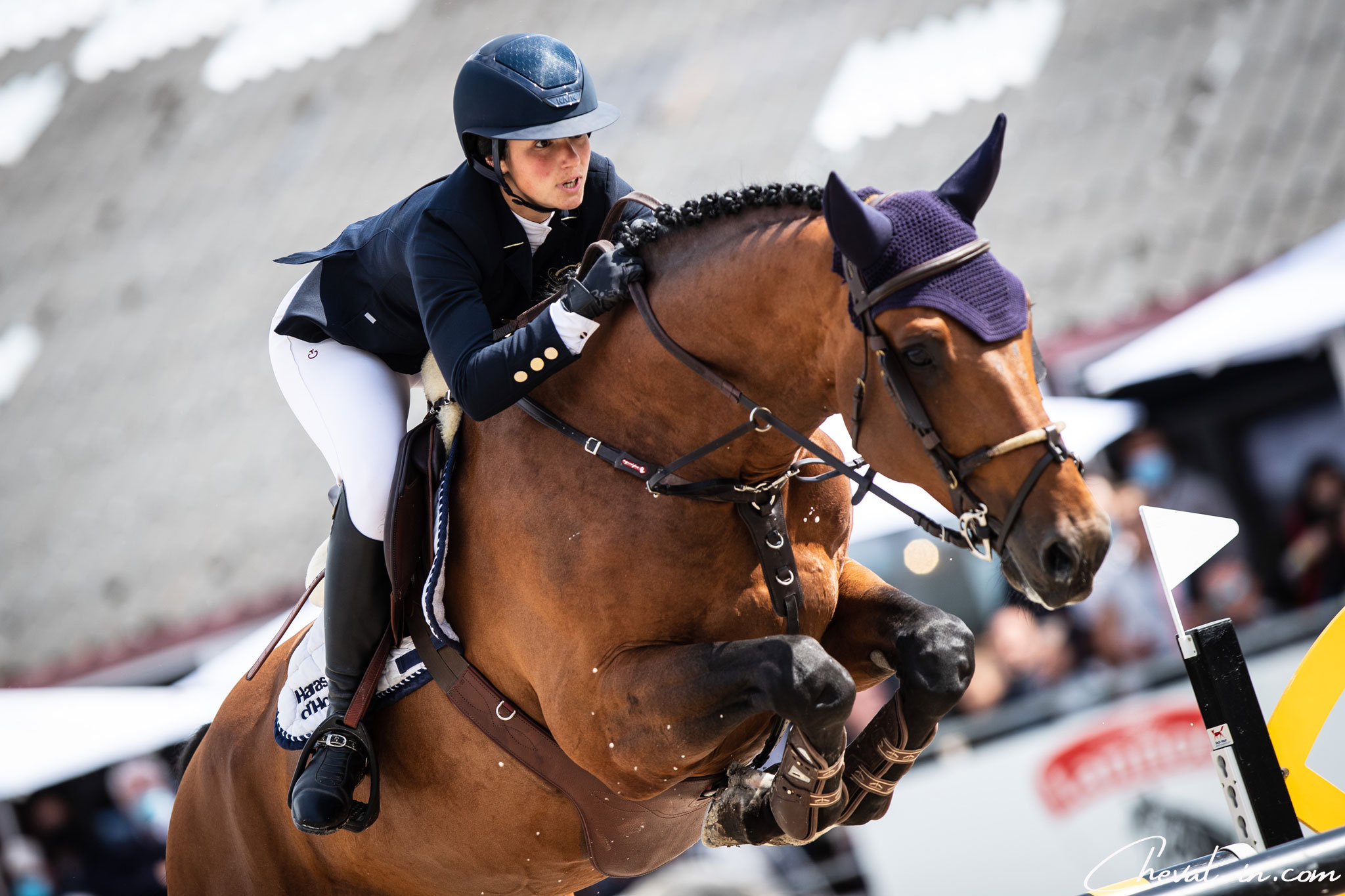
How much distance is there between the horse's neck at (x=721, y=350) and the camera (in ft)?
7.20

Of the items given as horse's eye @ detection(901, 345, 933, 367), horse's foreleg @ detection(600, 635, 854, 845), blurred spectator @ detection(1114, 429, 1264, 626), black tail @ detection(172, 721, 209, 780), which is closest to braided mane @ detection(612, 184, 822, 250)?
horse's eye @ detection(901, 345, 933, 367)

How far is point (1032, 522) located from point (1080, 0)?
32.0 feet

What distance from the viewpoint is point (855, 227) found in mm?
1940

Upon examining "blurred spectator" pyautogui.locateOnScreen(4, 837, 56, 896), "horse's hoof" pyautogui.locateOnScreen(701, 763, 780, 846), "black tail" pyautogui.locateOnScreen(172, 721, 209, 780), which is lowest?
"blurred spectator" pyautogui.locateOnScreen(4, 837, 56, 896)

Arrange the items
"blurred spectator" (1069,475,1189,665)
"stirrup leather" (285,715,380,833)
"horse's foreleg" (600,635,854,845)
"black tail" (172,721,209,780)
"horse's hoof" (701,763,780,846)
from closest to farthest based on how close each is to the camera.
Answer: "horse's foreleg" (600,635,854,845), "horse's hoof" (701,763,780,846), "stirrup leather" (285,715,380,833), "black tail" (172,721,209,780), "blurred spectator" (1069,475,1189,665)

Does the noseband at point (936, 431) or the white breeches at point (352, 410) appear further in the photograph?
the white breeches at point (352, 410)

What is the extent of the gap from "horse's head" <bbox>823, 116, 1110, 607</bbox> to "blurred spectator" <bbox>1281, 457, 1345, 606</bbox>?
218 inches

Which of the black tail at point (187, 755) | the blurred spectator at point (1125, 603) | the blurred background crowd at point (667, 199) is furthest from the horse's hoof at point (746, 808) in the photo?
the blurred spectator at point (1125, 603)

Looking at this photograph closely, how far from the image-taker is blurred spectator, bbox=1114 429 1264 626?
6.50 metres

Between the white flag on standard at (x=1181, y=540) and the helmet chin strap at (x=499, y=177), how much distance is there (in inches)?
58.3

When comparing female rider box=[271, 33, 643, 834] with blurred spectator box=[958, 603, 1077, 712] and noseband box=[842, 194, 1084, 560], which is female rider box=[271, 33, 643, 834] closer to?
noseband box=[842, 194, 1084, 560]

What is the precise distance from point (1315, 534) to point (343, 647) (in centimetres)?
586

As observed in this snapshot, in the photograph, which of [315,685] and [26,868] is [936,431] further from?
[26,868]

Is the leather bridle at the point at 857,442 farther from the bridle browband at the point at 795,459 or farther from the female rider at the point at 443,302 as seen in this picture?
the female rider at the point at 443,302
